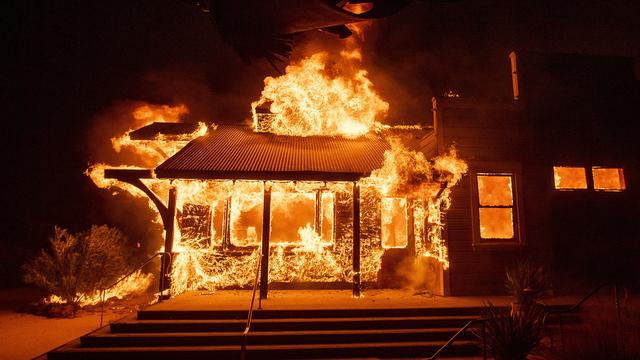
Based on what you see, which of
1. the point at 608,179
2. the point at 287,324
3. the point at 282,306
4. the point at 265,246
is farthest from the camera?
the point at 608,179

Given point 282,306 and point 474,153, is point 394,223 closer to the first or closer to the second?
point 474,153

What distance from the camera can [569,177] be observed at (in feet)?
32.7

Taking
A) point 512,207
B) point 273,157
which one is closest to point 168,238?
Result: point 273,157

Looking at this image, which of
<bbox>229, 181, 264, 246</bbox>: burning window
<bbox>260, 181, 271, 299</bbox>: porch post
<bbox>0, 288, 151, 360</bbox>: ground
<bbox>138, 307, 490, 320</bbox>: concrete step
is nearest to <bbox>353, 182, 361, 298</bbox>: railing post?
<bbox>138, 307, 490, 320</bbox>: concrete step

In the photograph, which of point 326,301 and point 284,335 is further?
point 326,301

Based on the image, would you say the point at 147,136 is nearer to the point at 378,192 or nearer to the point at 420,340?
the point at 378,192

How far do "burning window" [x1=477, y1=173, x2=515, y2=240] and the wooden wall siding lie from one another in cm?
44

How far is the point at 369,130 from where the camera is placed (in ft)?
40.7

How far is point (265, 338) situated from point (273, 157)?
4590mm

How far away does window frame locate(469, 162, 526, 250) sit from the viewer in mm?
9328

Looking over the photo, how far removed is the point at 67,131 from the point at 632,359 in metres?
29.9

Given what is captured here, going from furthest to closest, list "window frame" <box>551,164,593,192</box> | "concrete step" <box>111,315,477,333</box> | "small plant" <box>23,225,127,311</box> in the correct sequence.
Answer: "small plant" <box>23,225,127,311</box> < "window frame" <box>551,164,593,192</box> < "concrete step" <box>111,315,477,333</box>

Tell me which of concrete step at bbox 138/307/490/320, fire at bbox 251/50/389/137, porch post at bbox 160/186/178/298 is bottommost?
concrete step at bbox 138/307/490/320

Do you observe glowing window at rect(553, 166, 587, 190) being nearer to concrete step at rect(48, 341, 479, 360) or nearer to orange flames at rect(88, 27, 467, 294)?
orange flames at rect(88, 27, 467, 294)
